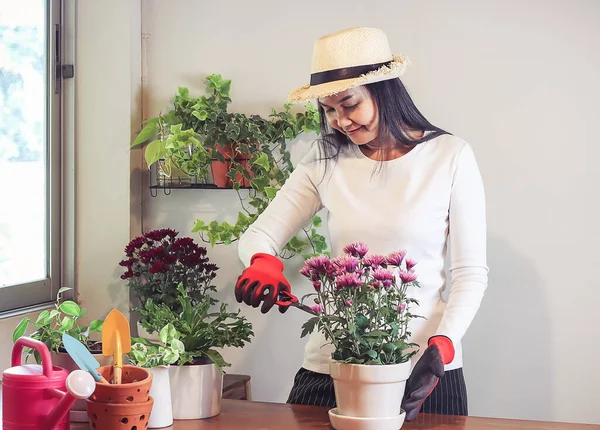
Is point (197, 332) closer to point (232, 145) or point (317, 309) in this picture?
point (317, 309)

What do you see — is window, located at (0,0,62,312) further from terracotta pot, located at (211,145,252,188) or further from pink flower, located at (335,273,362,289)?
pink flower, located at (335,273,362,289)

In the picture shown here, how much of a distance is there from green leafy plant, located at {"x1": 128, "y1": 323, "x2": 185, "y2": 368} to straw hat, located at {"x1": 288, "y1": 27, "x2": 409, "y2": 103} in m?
0.66

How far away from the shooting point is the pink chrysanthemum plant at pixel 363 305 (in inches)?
52.7

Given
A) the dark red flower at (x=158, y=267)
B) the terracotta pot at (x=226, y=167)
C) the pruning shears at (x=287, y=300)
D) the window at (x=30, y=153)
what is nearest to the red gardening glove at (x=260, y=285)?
the pruning shears at (x=287, y=300)

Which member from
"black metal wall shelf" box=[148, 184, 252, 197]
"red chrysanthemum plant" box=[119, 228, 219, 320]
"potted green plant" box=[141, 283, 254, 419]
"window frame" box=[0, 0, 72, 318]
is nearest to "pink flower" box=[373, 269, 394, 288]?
"potted green plant" box=[141, 283, 254, 419]

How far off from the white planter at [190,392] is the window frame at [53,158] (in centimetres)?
138

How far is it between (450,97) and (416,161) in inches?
30.5

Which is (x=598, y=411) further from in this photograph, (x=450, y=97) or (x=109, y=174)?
(x=109, y=174)

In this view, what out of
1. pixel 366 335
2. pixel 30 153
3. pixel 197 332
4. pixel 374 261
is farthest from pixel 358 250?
pixel 30 153

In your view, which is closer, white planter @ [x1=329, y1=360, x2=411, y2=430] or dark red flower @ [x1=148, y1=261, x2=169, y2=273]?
white planter @ [x1=329, y1=360, x2=411, y2=430]

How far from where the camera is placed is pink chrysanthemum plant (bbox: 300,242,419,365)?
1.34 m

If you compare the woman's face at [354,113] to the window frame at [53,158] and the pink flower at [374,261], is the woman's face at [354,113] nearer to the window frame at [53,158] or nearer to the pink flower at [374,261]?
the pink flower at [374,261]

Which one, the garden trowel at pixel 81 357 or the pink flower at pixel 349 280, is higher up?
the pink flower at pixel 349 280

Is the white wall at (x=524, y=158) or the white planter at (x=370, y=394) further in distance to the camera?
the white wall at (x=524, y=158)
